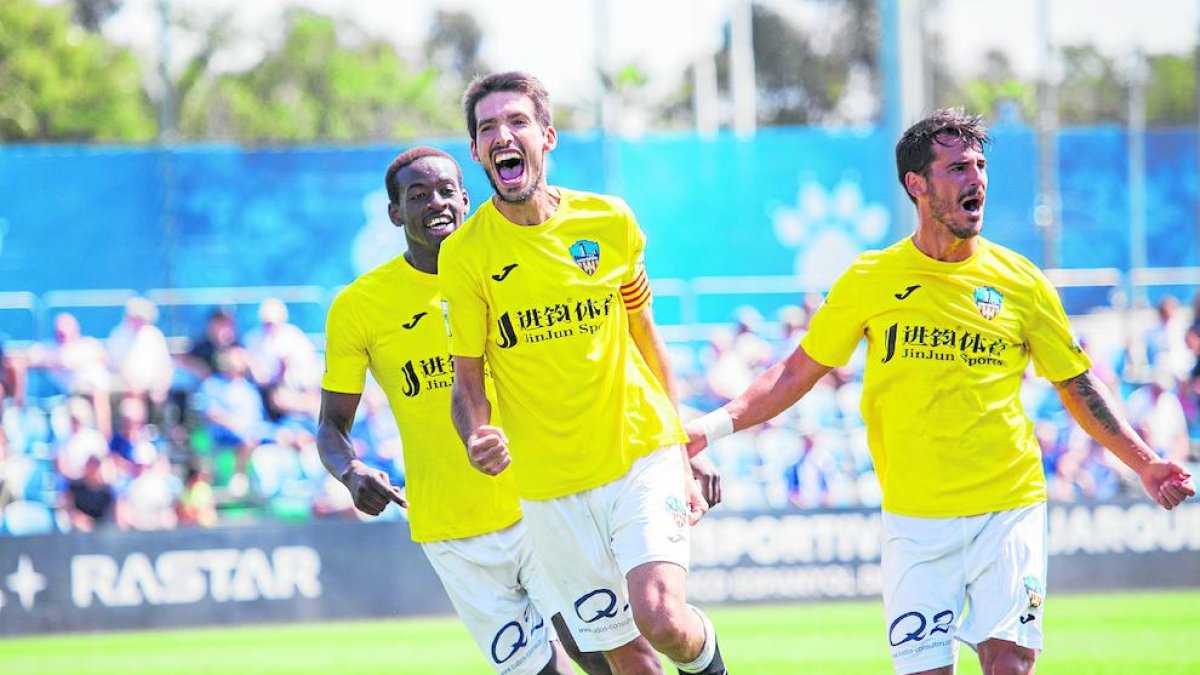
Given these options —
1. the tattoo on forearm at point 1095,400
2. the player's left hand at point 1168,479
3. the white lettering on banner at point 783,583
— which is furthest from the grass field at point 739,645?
the tattoo on forearm at point 1095,400

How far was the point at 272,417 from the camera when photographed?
1622 centimetres

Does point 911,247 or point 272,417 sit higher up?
point 911,247

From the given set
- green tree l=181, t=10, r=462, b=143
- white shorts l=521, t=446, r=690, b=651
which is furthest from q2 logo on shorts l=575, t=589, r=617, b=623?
green tree l=181, t=10, r=462, b=143

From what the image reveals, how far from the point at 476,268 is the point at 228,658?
745cm

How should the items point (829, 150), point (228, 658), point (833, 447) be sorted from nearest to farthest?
point (228, 658)
point (833, 447)
point (829, 150)

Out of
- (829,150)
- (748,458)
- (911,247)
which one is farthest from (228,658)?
(829,150)

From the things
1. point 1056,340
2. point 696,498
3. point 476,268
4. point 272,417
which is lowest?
point 272,417

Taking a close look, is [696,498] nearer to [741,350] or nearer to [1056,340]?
[1056,340]

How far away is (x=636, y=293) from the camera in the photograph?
6824mm

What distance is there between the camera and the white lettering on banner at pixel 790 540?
50.9 ft

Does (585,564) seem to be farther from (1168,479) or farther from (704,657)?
(1168,479)

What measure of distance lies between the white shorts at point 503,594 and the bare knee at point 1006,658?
1.92 meters

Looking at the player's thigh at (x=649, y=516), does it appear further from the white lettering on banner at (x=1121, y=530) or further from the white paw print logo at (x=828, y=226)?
the white paw print logo at (x=828, y=226)

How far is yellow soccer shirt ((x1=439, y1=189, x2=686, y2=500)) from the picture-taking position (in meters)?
6.67
